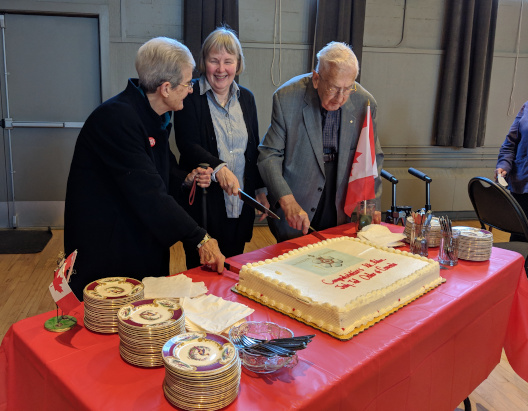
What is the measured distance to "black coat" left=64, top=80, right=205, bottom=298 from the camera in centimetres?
150

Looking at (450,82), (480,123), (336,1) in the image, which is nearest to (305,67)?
(336,1)

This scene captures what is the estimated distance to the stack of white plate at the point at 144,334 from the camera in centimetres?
99

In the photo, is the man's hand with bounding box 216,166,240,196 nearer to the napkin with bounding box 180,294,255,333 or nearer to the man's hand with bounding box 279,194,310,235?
the man's hand with bounding box 279,194,310,235

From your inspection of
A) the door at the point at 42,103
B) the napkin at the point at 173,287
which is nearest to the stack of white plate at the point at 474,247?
the napkin at the point at 173,287

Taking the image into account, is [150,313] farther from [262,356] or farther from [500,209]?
[500,209]

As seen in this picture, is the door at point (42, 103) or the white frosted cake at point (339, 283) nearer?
the white frosted cake at point (339, 283)

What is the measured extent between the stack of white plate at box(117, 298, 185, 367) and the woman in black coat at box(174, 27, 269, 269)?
3.31ft

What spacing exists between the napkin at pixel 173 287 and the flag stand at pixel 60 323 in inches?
8.6

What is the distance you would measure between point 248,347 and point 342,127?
1.47 metres

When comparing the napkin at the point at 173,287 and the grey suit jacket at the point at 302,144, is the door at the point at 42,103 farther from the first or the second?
the napkin at the point at 173,287

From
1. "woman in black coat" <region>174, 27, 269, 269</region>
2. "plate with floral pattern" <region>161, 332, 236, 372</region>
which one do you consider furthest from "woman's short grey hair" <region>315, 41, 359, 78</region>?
"plate with floral pattern" <region>161, 332, 236, 372</region>

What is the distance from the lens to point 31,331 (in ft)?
3.77

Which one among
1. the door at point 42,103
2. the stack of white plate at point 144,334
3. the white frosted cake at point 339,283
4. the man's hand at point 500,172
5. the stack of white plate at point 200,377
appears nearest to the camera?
the stack of white plate at point 200,377

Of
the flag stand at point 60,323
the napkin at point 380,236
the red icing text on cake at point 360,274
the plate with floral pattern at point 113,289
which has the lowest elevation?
the flag stand at point 60,323
